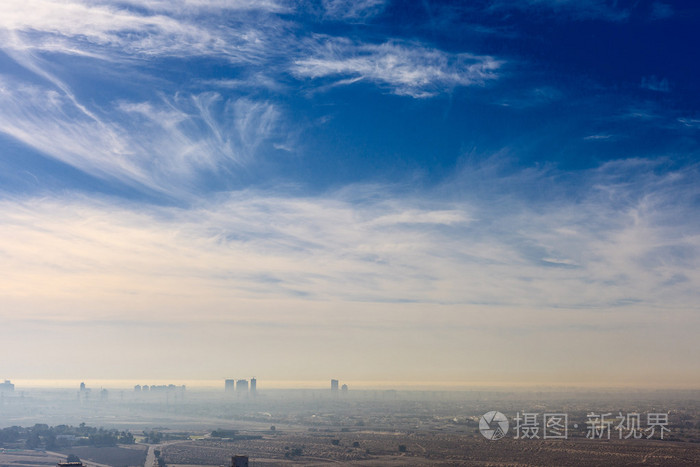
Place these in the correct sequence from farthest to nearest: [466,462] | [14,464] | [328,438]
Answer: [328,438] → [14,464] → [466,462]

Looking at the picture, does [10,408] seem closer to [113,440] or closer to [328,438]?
[113,440]

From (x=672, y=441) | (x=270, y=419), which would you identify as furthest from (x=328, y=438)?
(x=270, y=419)

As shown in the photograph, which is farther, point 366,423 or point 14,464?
point 366,423

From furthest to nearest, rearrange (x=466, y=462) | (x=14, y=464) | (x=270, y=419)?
(x=270, y=419) < (x=14, y=464) < (x=466, y=462)

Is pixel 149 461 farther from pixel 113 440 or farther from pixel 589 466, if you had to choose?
pixel 589 466

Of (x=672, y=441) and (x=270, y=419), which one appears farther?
(x=270, y=419)

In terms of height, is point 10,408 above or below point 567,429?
below

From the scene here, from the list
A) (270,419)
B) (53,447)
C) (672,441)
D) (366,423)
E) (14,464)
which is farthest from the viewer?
(270,419)

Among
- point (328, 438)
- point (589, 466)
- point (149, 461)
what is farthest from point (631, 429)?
point (149, 461)

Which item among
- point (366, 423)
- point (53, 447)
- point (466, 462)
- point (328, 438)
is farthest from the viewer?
point (366, 423)
